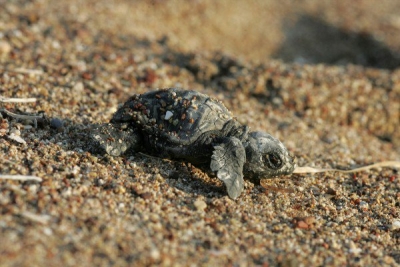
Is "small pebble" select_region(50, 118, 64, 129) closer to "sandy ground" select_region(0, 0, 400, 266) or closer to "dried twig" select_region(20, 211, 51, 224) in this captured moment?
"sandy ground" select_region(0, 0, 400, 266)

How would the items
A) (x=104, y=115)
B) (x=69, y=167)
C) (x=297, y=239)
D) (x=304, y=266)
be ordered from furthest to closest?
(x=104, y=115)
(x=69, y=167)
(x=297, y=239)
(x=304, y=266)

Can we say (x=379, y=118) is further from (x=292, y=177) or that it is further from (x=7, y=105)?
(x=7, y=105)

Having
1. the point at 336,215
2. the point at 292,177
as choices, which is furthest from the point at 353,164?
the point at 336,215

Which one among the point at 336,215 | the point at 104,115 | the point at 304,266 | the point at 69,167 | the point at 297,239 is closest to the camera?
the point at 304,266

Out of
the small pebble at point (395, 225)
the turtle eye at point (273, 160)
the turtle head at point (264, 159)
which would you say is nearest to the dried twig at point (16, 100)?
the turtle head at point (264, 159)

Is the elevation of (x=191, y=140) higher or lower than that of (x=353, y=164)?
lower

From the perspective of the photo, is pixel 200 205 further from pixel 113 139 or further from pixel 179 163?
pixel 113 139

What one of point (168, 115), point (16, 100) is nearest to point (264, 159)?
point (168, 115)

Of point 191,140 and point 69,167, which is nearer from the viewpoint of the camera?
point 69,167
